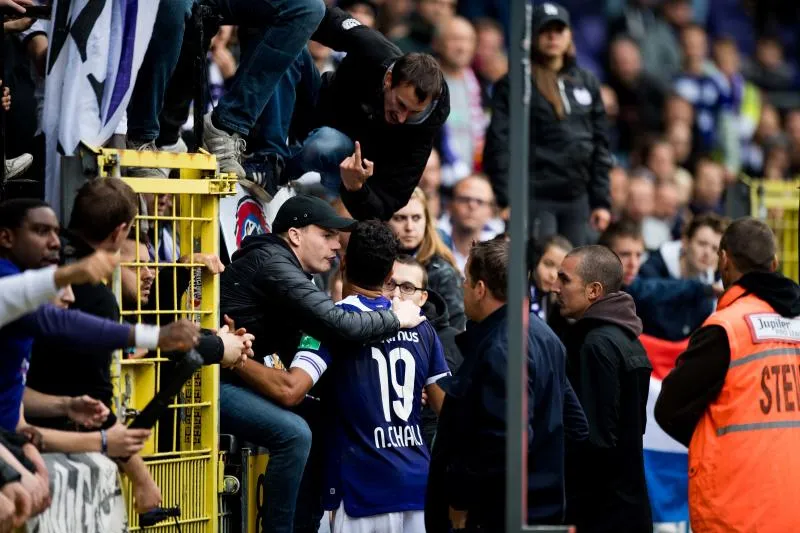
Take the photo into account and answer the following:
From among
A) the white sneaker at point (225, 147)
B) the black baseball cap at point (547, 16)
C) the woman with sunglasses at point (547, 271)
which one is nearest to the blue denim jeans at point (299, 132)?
the white sneaker at point (225, 147)

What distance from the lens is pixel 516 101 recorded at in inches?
216

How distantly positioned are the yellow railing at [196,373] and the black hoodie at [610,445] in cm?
175

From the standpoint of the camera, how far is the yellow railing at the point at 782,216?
12.0 m

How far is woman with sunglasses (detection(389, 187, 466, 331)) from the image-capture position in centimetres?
943

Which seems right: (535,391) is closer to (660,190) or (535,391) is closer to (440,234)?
(440,234)

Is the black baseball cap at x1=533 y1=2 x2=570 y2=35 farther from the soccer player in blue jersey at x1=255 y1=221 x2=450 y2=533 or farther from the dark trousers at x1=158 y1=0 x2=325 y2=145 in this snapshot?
the soccer player in blue jersey at x1=255 y1=221 x2=450 y2=533

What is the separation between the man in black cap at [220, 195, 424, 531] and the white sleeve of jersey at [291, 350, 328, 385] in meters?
0.09

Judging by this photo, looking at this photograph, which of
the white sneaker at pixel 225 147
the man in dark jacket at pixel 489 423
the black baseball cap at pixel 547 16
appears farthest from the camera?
the black baseball cap at pixel 547 16

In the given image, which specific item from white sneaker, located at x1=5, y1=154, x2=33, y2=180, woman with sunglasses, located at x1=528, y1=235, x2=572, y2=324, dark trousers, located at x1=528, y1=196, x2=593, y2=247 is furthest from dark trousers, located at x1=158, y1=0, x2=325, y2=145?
dark trousers, located at x1=528, y1=196, x2=593, y2=247

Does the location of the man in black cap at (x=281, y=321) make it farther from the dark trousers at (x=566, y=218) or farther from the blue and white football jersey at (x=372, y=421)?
the dark trousers at (x=566, y=218)

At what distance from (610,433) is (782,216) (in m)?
5.18

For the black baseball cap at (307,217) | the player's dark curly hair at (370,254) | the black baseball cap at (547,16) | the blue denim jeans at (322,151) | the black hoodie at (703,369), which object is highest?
the black baseball cap at (547,16)

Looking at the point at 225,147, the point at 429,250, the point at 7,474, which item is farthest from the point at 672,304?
the point at 7,474

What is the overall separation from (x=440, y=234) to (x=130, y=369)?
4.41 meters
